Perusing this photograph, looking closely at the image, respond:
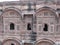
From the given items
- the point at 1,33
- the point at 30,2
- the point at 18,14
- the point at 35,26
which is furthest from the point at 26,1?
the point at 1,33

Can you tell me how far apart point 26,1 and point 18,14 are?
1397 millimetres

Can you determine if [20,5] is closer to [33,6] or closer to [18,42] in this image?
[33,6]

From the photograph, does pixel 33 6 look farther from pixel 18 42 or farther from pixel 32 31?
pixel 18 42

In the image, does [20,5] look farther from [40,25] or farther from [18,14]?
[40,25]

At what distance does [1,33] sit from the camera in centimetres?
1622

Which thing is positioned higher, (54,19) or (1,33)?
(54,19)

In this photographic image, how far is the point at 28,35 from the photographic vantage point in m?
16.0

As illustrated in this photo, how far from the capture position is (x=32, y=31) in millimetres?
15938

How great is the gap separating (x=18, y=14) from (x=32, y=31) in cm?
202

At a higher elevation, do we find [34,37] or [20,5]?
[20,5]

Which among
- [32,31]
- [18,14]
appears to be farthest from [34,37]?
[18,14]

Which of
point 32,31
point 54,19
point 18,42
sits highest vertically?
point 54,19

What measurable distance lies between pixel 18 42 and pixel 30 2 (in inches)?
150

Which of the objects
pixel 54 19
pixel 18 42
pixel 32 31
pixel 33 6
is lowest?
Result: pixel 18 42
